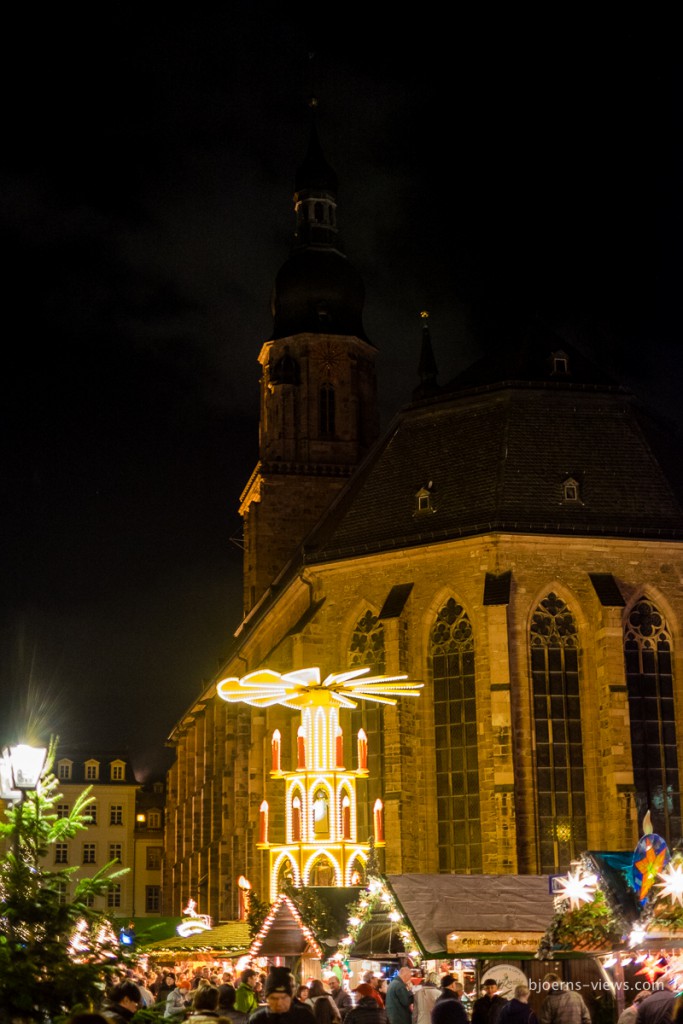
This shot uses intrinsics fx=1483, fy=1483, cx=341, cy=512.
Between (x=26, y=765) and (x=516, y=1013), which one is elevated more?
(x=26, y=765)

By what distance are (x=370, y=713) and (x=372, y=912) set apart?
1839cm

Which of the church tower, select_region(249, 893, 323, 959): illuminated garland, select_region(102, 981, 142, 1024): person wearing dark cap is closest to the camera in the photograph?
select_region(102, 981, 142, 1024): person wearing dark cap

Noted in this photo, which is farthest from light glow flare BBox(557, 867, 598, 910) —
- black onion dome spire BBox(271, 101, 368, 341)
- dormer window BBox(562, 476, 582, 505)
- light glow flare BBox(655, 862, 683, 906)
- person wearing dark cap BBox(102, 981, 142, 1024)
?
black onion dome spire BBox(271, 101, 368, 341)

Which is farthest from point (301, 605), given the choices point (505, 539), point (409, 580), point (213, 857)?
point (213, 857)

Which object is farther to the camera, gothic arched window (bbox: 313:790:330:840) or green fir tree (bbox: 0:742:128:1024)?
gothic arched window (bbox: 313:790:330:840)

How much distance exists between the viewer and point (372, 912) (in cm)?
1908

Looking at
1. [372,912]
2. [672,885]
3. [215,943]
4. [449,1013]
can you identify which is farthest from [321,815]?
[672,885]

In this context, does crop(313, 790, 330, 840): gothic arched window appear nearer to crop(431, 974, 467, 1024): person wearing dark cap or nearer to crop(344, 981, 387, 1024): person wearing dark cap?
crop(431, 974, 467, 1024): person wearing dark cap

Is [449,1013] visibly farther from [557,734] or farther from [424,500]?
[424,500]

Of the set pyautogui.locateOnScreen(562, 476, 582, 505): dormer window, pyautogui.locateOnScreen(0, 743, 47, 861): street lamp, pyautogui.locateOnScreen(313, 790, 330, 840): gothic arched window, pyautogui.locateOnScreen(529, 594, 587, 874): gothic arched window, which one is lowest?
pyautogui.locateOnScreen(0, 743, 47, 861): street lamp

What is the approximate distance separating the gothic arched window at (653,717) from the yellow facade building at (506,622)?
0.05 m

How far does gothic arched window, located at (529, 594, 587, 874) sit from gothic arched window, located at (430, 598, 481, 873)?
1.52 m

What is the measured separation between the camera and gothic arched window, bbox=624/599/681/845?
34.5 m

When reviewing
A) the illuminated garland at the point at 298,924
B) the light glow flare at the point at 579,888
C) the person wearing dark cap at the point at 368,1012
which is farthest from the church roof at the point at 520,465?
the person wearing dark cap at the point at 368,1012
